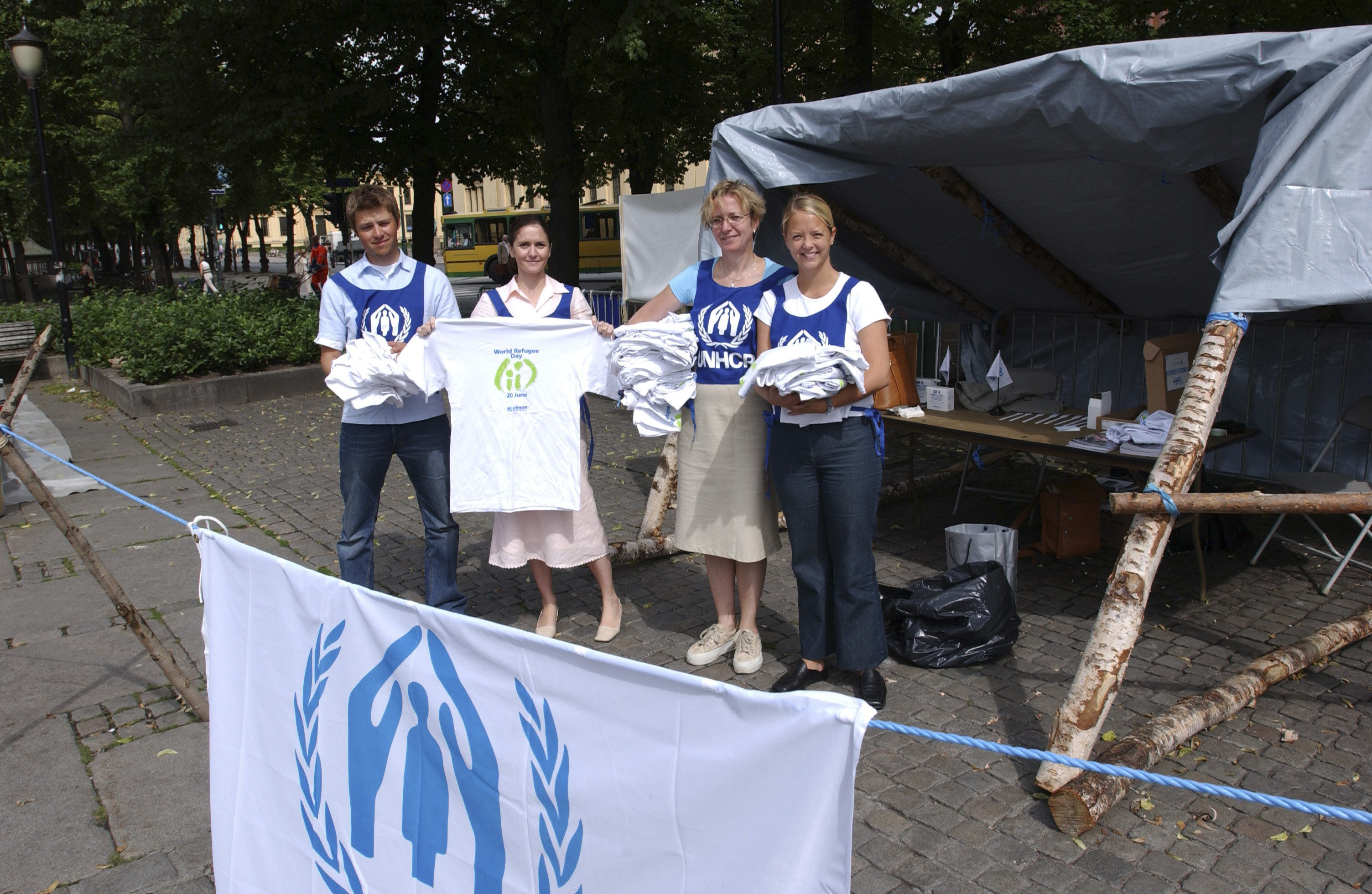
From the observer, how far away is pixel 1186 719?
142 inches

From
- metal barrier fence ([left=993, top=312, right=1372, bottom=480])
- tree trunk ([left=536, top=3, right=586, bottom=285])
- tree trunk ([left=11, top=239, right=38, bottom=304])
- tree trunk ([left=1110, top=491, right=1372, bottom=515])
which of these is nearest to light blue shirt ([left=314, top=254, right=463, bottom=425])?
tree trunk ([left=1110, top=491, right=1372, bottom=515])

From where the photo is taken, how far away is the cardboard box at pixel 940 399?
645 cm

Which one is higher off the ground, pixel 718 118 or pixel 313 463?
pixel 718 118

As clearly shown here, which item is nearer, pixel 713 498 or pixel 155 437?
pixel 713 498

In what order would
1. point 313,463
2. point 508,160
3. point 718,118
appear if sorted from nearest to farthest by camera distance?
1. point 313,463
2. point 718,118
3. point 508,160

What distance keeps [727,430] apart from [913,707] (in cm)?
138

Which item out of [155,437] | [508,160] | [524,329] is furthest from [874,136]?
[508,160]

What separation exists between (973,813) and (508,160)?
1860cm

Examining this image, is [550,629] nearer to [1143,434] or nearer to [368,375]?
[368,375]

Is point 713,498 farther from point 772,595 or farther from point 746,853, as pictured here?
point 746,853

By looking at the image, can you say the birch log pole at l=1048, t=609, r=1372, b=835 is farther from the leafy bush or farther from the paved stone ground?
the leafy bush

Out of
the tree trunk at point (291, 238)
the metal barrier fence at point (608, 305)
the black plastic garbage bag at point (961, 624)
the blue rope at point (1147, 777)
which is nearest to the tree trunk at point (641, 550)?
the black plastic garbage bag at point (961, 624)

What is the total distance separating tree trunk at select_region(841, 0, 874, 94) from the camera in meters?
12.1

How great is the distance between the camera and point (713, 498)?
14.0ft
